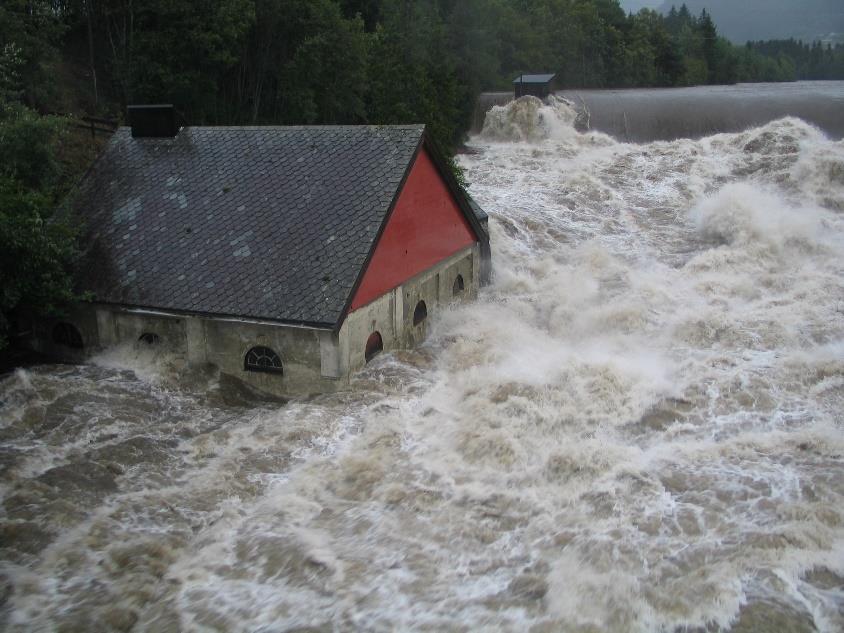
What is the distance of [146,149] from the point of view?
21.3 metres

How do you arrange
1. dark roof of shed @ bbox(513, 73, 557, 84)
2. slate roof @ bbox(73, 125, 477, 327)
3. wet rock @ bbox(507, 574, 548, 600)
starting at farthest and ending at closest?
1. dark roof of shed @ bbox(513, 73, 557, 84)
2. slate roof @ bbox(73, 125, 477, 327)
3. wet rock @ bbox(507, 574, 548, 600)

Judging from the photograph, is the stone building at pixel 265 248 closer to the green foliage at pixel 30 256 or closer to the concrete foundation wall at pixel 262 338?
the concrete foundation wall at pixel 262 338

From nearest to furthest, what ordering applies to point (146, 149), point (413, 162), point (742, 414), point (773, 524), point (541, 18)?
point (773, 524) < point (742, 414) < point (413, 162) < point (146, 149) < point (541, 18)

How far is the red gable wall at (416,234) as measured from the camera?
17.8 m

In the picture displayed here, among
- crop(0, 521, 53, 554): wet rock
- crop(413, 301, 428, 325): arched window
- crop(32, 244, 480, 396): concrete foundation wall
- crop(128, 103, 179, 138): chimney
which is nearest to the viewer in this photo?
crop(0, 521, 53, 554): wet rock

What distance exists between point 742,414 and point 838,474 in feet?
8.66

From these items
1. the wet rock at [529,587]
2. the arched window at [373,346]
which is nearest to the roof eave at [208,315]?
the arched window at [373,346]

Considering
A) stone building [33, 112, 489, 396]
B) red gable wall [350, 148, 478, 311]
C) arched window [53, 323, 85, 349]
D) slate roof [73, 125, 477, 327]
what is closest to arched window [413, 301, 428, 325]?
stone building [33, 112, 489, 396]

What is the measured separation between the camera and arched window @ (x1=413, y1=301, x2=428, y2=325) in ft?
66.7

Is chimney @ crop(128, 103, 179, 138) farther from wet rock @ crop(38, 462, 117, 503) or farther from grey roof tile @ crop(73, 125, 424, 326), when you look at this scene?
wet rock @ crop(38, 462, 117, 503)

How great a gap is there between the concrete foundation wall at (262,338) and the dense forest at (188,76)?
4.10 feet

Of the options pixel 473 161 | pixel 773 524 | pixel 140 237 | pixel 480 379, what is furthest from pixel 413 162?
pixel 473 161

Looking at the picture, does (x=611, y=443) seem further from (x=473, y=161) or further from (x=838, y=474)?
(x=473, y=161)

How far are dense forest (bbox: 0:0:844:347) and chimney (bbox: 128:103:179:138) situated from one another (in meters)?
1.87
